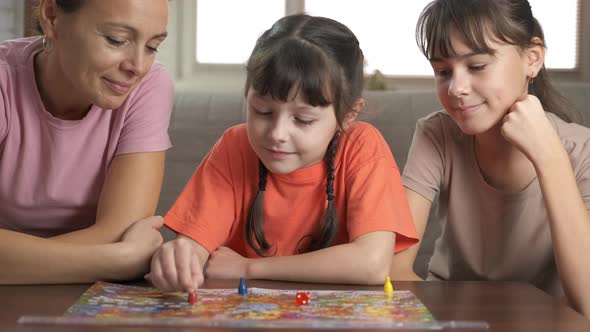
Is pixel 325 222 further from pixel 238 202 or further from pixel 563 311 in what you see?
pixel 563 311

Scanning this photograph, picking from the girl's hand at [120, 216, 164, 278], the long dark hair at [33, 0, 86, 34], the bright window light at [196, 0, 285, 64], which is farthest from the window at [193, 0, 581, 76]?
the girl's hand at [120, 216, 164, 278]

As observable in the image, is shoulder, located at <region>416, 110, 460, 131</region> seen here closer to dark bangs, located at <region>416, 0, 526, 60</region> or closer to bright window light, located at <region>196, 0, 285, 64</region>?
dark bangs, located at <region>416, 0, 526, 60</region>

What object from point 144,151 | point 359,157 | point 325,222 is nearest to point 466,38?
point 359,157

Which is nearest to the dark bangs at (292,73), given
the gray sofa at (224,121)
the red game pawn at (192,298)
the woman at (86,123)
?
the woman at (86,123)

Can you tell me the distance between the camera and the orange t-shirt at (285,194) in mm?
1609

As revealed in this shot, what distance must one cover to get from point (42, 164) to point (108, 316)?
716mm

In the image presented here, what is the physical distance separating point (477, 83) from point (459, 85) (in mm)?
45

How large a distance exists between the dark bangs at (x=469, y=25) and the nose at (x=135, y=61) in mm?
609

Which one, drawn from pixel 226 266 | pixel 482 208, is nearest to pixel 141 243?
pixel 226 266

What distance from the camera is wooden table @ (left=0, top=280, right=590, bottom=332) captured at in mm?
1098

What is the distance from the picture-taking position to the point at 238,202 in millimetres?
1691

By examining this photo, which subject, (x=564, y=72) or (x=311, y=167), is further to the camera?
(x=564, y=72)

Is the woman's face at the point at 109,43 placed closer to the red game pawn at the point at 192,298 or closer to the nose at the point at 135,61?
the nose at the point at 135,61

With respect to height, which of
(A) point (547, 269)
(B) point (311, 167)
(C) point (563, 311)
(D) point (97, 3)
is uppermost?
(D) point (97, 3)
